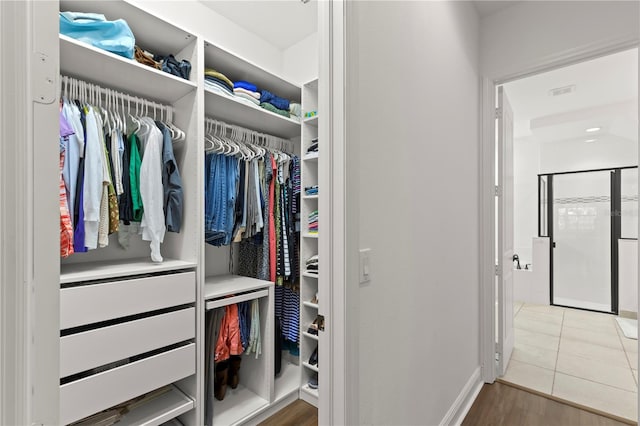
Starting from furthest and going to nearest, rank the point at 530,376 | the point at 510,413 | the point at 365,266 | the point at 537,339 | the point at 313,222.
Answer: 1. the point at 537,339
2. the point at 530,376
3. the point at 313,222
4. the point at 510,413
5. the point at 365,266

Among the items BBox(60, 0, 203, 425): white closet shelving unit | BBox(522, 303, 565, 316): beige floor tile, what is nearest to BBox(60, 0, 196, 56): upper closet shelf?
BBox(60, 0, 203, 425): white closet shelving unit

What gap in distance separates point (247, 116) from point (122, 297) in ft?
4.48

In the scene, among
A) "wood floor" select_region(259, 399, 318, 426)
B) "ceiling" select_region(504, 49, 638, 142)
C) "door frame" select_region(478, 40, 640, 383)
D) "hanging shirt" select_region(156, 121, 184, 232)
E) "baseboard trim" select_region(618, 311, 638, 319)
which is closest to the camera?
"hanging shirt" select_region(156, 121, 184, 232)

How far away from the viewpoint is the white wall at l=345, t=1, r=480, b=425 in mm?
1056

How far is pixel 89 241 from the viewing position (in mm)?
1312

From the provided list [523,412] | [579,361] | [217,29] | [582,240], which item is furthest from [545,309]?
[217,29]

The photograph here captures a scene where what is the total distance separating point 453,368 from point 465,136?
145cm

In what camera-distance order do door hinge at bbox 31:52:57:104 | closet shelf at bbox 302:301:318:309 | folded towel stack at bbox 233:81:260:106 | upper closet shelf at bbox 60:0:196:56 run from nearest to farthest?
1. door hinge at bbox 31:52:57:104
2. upper closet shelf at bbox 60:0:196:56
3. folded towel stack at bbox 233:81:260:106
4. closet shelf at bbox 302:301:318:309

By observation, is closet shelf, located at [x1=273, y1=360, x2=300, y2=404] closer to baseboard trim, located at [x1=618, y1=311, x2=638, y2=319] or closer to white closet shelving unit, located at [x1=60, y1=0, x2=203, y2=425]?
white closet shelving unit, located at [x1=60, y1=0, x2=203, y2=425]

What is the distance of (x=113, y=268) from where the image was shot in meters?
1.39

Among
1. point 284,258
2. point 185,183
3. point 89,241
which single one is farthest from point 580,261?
point 89,241

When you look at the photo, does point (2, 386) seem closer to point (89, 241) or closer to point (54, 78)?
point (54, 78)

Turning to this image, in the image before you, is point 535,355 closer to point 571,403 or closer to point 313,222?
point 571,403

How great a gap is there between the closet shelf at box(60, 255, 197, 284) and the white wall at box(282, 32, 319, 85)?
1729 millimetres
